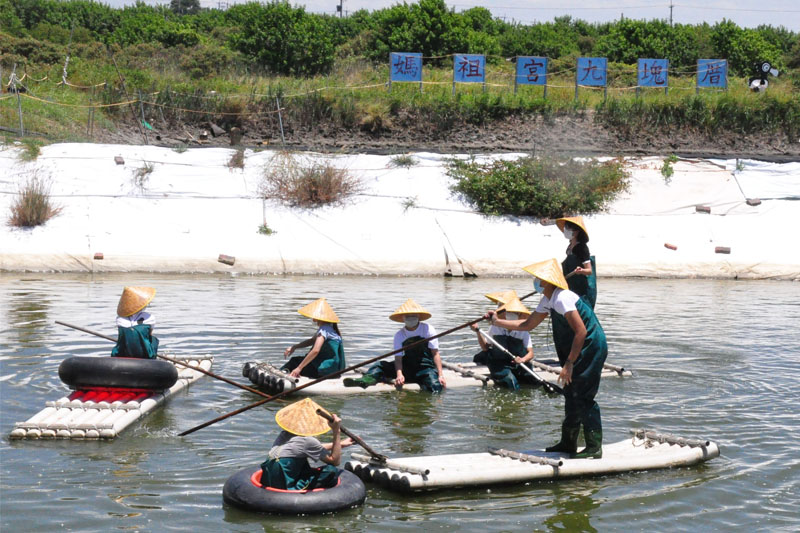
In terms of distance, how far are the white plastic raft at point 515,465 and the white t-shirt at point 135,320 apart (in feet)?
10.3

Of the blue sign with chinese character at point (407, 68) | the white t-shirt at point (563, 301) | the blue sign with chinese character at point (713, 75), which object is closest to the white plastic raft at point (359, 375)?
the white t-shirt at point (563, 301)

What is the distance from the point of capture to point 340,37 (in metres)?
49.8

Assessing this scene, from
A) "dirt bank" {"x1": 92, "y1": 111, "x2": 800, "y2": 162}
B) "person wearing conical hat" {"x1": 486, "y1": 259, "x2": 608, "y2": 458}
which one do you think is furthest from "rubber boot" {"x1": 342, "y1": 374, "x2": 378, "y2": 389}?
"dirt bank" {"x1": 92, "y1": 111, "x2": 800, "y2": 162}

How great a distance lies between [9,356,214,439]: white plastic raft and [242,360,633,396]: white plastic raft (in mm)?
916

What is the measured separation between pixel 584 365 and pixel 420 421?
2.24 meters

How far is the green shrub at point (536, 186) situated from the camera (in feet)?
75.6

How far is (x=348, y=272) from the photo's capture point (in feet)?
68.1

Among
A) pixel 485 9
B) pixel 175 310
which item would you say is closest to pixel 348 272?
pixel 175 310

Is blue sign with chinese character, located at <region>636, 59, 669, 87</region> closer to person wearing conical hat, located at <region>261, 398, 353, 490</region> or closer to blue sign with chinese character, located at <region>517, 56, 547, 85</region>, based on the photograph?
blue sign with chinese character, located at <region>517, 56, 547, 85</region>

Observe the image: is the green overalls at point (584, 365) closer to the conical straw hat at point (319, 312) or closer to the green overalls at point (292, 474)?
the green overalls at point (292, 474)

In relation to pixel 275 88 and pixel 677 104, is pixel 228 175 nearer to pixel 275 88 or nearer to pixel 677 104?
pixel 275 88

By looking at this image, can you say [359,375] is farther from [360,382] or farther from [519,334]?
[519,334]

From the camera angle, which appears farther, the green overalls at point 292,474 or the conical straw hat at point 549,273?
the conical straw hat at point 549,273

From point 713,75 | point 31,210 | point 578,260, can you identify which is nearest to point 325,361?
point 578,260
